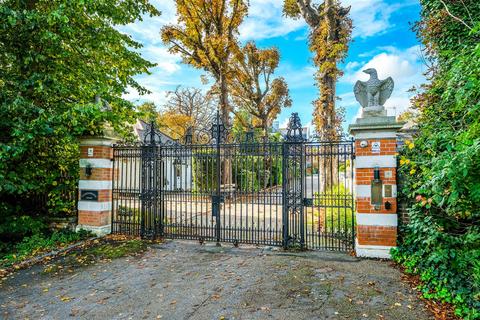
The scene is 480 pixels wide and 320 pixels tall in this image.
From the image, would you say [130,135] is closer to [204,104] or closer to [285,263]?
[285,263]

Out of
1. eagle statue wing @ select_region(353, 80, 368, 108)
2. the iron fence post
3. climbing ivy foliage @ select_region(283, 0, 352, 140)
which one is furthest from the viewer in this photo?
climbing ivy foliage @ select_region(283, 0, 352, 140)

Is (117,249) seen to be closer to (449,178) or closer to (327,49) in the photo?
(449,178)

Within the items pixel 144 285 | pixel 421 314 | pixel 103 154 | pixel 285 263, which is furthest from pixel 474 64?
pixel 103 154

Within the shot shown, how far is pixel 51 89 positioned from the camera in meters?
6.54

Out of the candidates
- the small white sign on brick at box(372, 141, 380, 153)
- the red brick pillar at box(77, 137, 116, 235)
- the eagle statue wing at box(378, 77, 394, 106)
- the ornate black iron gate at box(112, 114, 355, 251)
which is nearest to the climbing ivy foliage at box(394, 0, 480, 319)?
the small white sign on brick at box(372, 141, 380, 153)

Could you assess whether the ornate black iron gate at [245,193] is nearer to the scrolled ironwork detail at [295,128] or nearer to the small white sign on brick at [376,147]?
the scrolled ironwork detail at [295,128]

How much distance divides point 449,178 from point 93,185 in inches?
289

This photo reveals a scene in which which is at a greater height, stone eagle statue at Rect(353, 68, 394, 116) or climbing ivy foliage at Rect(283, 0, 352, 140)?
climbing ivy foliage at Rect(283, 0, 352, 140)

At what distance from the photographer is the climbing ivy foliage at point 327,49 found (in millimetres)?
11234

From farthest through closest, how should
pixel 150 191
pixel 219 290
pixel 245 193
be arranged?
pixel 150 191
pixel 245 193
pixel 219 290

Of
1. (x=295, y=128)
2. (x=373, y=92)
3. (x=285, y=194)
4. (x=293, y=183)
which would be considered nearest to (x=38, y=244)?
(x=285, y=194)

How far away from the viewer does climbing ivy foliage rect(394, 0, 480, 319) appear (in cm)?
316

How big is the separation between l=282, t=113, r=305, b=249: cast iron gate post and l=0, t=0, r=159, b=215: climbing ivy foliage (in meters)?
4.23

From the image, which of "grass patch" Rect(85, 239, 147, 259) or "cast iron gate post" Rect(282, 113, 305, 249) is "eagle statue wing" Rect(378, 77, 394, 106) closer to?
"cast iron gate post" Rect(282, 113, 305, 249)
